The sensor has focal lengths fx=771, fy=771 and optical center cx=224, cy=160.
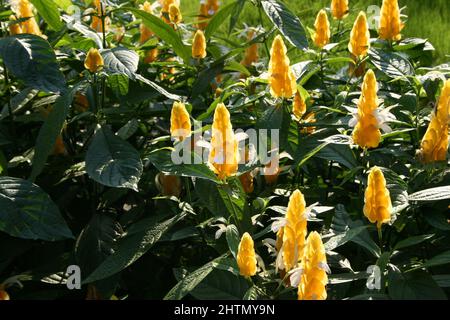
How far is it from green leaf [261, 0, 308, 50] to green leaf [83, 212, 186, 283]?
61cm

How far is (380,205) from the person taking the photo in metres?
1.51

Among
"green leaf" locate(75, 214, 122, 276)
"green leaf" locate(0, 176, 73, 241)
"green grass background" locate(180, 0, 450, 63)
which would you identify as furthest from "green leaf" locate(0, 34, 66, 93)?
"green grass background" locate(180, 0, 450, 63)

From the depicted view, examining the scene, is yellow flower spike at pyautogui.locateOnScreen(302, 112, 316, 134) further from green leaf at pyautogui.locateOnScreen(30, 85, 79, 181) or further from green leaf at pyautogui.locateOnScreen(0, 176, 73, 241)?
green leaf at pyautogui.locateOnScreen(0, 176, 73, 241)

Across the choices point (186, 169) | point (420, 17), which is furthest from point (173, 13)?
point (420, 17)

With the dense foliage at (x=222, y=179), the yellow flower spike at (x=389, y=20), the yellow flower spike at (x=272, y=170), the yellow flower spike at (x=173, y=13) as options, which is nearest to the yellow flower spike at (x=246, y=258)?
the dense foliage at (x=222, y=179)

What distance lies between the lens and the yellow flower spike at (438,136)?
5.66ft

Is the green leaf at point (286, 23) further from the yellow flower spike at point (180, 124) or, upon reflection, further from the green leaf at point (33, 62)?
the green leaf at point (33, 62)

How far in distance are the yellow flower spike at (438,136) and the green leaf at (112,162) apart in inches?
25.8

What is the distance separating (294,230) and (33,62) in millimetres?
829

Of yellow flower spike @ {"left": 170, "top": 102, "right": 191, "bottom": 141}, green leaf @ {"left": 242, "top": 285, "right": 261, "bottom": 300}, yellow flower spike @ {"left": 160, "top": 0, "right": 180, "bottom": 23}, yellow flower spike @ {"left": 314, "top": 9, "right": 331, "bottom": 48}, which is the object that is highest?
yellow flower spike @ {"left": 160, "top": 0, "right": 180, "bottom": 23}

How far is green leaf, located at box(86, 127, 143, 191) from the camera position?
168 centimetres
